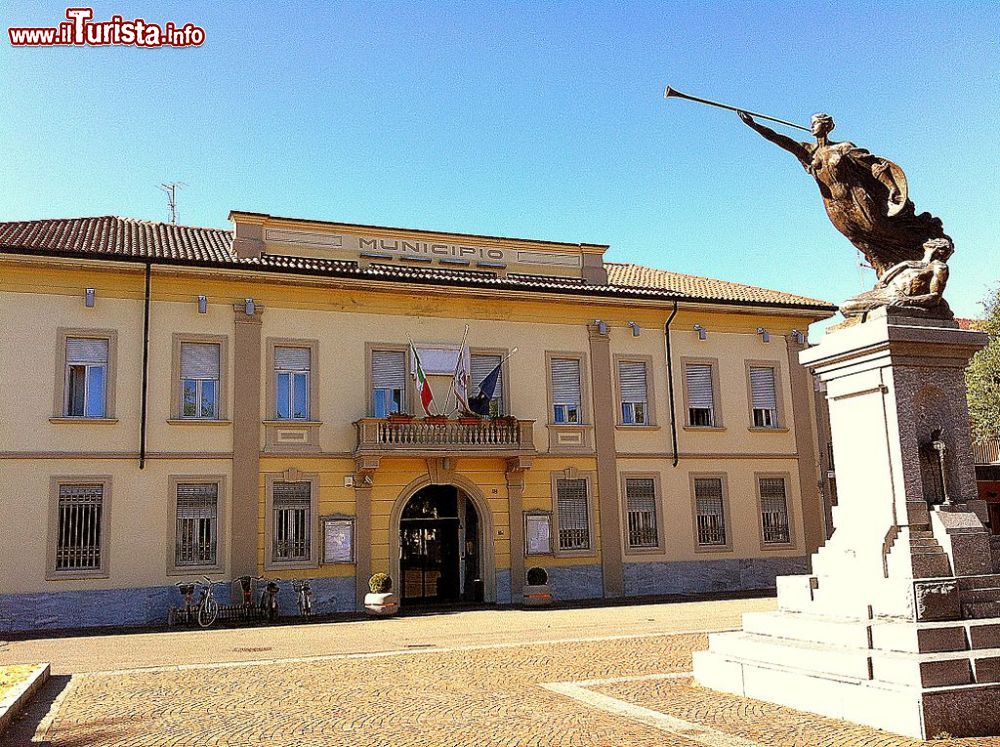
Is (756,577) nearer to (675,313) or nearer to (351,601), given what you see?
(675,313)

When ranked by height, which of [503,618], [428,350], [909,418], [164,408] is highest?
[428,350]

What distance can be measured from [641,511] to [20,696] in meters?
17.0

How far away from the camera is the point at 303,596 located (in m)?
19.6

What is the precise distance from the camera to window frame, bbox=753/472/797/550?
24625mm

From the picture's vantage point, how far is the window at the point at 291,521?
2028cm

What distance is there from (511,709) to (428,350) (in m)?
14.5

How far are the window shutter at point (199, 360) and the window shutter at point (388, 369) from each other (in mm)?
3703

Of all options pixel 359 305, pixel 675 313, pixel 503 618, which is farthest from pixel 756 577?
pixel 359 305

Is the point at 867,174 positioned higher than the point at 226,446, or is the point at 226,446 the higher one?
the point at 867,174

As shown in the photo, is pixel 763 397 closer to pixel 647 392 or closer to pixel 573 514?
pixel 647 392

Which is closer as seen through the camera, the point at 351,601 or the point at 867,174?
the point at 867,174

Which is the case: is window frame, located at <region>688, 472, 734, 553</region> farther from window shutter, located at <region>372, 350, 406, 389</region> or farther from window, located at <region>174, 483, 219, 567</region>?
window, located at <region>174, 483, 219, 567</region>

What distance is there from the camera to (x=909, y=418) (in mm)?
7641

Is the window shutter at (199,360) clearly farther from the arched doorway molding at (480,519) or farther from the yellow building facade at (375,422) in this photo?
the arched doorway molding at (480,519)
